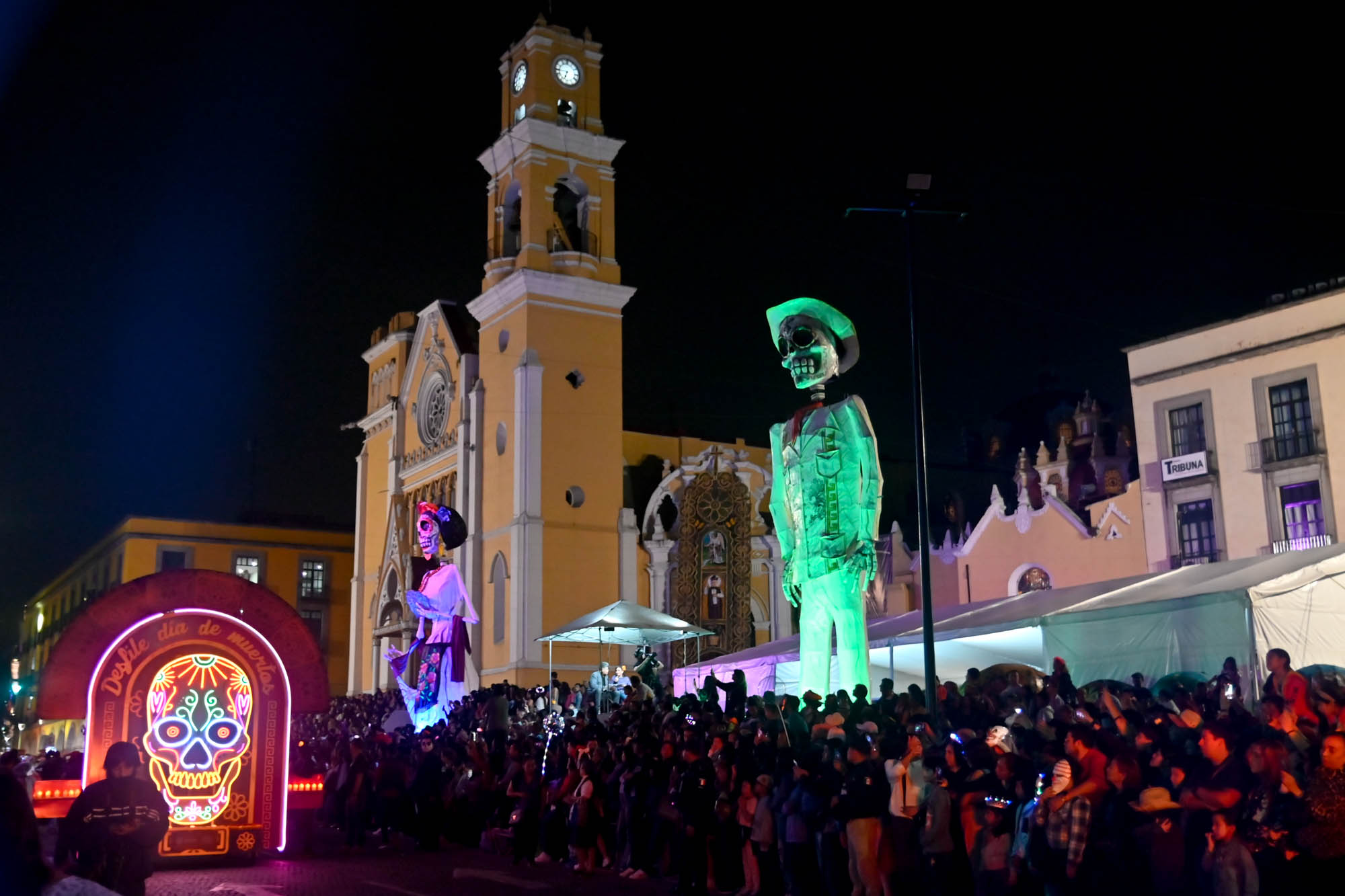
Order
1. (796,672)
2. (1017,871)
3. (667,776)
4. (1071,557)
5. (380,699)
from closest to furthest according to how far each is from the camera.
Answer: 1. (1017,871)
2. (667,776)
3. (796,672)
4. (380,699)
5. (1071,557)

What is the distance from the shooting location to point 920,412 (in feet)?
48.8

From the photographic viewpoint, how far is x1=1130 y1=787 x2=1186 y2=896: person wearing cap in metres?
7.84

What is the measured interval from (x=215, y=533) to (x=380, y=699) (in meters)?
31.0

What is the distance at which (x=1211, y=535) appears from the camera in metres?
32.7

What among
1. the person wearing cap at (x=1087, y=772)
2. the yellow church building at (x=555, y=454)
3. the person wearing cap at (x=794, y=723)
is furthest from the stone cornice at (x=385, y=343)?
the person wearing cap at (x=1087, y=772)

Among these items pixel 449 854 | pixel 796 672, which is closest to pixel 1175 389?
pixel 796 672

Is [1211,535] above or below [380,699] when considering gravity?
above

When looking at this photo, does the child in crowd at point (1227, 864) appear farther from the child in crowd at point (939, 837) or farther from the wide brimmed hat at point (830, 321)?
the wide brimmed hat at point (830, 321)

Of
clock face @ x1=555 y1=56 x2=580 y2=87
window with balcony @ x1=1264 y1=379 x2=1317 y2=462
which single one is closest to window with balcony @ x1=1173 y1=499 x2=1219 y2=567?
window with balcony @ x1=1264 y1=379 x2=1317 y2=462

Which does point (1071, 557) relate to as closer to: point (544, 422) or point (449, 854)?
point (544, 422)

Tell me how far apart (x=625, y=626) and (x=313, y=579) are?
1642 inches

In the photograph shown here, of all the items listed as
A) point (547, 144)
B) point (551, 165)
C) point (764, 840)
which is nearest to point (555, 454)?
point (551, 165)

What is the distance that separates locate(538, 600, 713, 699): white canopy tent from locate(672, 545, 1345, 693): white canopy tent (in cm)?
502

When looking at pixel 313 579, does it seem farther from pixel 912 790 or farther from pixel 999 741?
pixel 999 741
